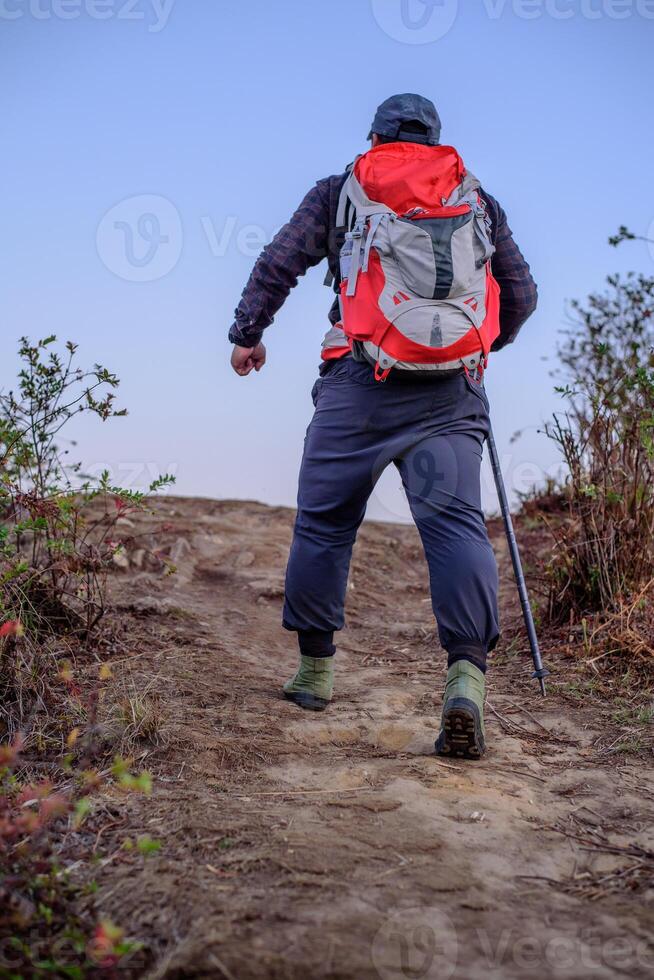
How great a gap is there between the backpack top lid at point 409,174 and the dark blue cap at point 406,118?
0.12 meters

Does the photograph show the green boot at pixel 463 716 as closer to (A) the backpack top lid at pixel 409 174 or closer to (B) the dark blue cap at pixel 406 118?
(A) the backpack top lid at pixel 409 174

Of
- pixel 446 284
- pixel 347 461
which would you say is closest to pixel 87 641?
pixel 347 461

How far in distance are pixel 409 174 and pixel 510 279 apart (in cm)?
66

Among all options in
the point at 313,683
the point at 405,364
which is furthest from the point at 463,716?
the point at 405,364

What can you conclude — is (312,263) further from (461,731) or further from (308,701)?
(461,731)

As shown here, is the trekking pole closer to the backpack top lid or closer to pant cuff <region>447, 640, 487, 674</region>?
pant cuff <region>447, 640, 487, 674</region>

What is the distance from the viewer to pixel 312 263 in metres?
3.38

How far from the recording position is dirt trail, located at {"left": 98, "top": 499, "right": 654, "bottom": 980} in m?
1.62

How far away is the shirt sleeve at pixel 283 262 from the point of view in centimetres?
327

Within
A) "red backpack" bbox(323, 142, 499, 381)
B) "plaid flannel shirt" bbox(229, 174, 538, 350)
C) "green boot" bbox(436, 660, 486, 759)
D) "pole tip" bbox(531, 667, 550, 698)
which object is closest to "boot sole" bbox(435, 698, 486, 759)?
"green boot" bbox(436, 660, 486, 759)

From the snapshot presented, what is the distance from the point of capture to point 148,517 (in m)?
6.56

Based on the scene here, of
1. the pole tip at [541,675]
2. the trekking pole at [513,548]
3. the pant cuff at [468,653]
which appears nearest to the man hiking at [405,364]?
the pant cuff at [468,653]

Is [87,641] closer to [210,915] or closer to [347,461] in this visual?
[347,461]

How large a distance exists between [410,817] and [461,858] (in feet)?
0.77
